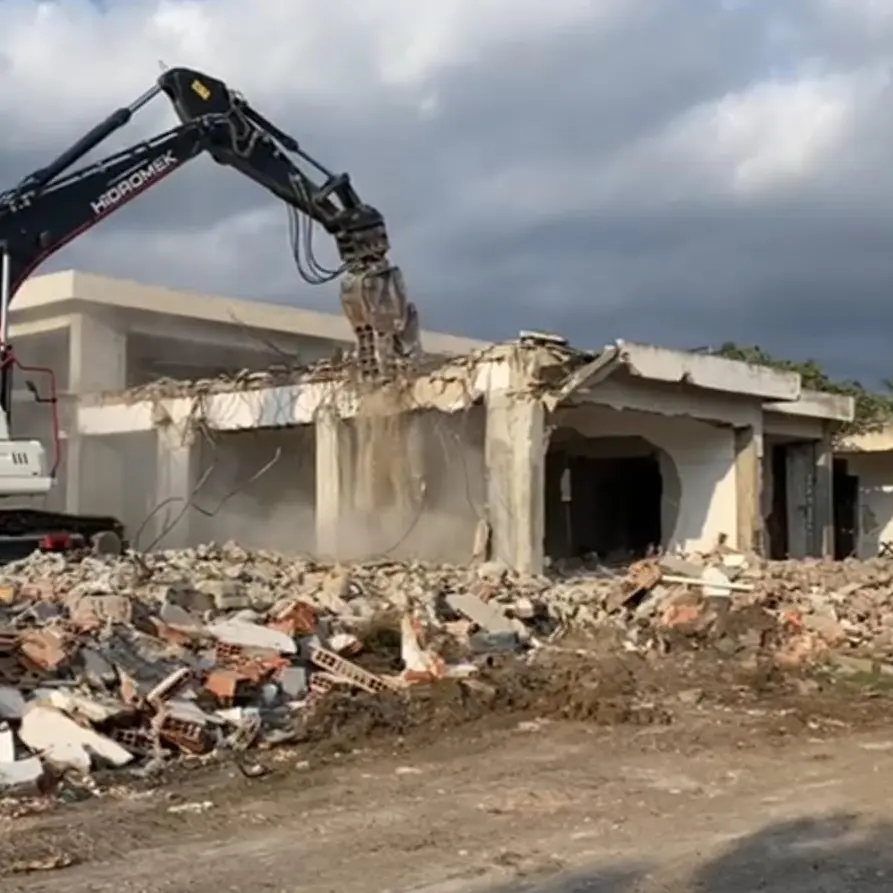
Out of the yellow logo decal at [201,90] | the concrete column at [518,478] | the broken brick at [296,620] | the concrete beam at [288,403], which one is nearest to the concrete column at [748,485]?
the concrete column at [518,478]

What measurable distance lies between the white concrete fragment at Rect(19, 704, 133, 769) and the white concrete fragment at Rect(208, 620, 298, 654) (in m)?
2.71

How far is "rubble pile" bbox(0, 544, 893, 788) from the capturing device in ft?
32.9

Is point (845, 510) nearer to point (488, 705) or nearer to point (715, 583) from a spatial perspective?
point (715, 583)

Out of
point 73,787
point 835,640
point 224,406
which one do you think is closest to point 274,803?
point 73,787

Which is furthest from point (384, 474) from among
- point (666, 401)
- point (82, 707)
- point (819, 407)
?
point (82, 707)

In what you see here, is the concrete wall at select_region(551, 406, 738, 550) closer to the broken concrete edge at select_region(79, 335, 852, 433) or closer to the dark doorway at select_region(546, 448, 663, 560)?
the broken concrete edge at select_region(79, 335, 852, 433)

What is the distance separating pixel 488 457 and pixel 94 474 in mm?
9190

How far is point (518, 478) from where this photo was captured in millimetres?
19781

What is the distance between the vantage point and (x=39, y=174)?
16703 mm

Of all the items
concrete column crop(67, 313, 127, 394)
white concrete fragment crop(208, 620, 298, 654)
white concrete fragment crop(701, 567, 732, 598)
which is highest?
concrete column crop(67, 313, 127, 394)

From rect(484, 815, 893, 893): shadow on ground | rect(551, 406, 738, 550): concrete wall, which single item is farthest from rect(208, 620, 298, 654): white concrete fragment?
rect(551, 406, 738, 550): concrete wall

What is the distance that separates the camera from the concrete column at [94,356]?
26.8 meters

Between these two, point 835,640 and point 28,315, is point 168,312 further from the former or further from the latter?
point 835,640

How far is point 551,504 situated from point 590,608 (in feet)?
39.1
